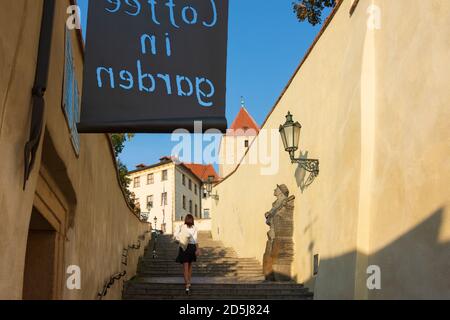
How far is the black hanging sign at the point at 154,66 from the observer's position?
3113mm

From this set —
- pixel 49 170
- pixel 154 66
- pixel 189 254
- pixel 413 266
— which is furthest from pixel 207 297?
pixel 154 66

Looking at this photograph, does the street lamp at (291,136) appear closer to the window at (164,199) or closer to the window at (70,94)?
the window at (70,94)

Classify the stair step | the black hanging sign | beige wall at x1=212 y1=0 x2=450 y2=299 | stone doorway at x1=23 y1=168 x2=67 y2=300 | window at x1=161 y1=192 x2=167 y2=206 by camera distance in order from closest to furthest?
the black hanging sign → stone doorway at x1=23 y1=168 x2=67 y2=300 → beige wall at x1=212 y1=0 x2=450 y2=299 → the stair step → window at x1=161 y1=192 x2=167 y2=206

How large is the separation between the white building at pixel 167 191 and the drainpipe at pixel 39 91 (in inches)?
1975

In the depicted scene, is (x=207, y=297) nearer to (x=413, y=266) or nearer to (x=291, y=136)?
(x=291, y=136)

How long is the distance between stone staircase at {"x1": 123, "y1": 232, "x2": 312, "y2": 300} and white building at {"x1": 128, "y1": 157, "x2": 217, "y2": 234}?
38772 mm

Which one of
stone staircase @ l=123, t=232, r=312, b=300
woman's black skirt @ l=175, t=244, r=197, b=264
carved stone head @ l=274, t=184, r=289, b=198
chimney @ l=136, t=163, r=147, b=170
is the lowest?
stone staircase @ l=123, t=232, r=312, b=300

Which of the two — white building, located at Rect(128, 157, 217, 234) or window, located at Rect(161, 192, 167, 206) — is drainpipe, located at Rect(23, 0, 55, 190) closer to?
white building, located at Rect(128, 157, 217, 234)

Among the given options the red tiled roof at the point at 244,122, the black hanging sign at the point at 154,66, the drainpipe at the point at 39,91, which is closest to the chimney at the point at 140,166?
the red tiled roof at the point at 244,122

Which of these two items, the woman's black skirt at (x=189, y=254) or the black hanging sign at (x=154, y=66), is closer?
the black hanging sign at (x=154, y=66)

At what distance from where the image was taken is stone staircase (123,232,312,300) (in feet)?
31.5

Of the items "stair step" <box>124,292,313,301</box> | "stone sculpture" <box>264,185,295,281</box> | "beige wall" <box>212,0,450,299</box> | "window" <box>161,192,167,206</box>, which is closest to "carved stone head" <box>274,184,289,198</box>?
"stone sculpture" <box>264,185,295,281</box>
